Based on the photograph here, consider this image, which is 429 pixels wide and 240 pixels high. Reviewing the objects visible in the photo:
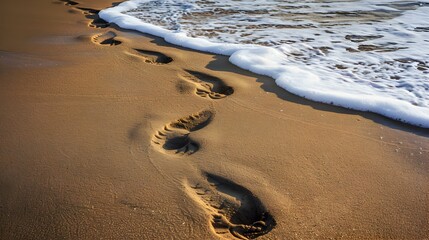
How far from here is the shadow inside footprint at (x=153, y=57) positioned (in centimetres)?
376

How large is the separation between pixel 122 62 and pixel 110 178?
6.02ft

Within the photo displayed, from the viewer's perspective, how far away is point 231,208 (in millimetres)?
1866

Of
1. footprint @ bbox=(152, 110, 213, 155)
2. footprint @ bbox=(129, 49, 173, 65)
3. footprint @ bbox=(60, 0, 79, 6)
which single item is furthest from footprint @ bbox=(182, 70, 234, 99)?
footprint @ bbox=(60, 0, 79, 6)

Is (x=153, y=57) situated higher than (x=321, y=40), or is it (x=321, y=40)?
(x=321, y=40)

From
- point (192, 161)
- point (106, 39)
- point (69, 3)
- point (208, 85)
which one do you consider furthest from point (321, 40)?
point (69, 3)

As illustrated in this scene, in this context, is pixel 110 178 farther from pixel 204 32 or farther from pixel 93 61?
pixel 204 32

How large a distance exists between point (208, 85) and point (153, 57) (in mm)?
930

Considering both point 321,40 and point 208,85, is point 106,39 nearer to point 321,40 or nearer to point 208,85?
point 208,85

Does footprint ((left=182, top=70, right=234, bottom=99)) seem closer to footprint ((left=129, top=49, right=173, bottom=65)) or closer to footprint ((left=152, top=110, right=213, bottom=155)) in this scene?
footprint ((left=152, top=110, right=213, bottom=155))

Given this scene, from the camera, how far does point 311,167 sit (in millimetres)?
2123

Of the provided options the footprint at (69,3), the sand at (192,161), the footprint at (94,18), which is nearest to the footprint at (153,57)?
the sand at (192,161)

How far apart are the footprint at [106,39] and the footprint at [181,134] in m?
2.07

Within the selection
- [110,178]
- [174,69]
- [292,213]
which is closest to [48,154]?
[110,178]

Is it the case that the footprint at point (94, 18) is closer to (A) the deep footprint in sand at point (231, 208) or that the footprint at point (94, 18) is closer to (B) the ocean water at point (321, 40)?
(B) the ocean water at point (321, 40)
